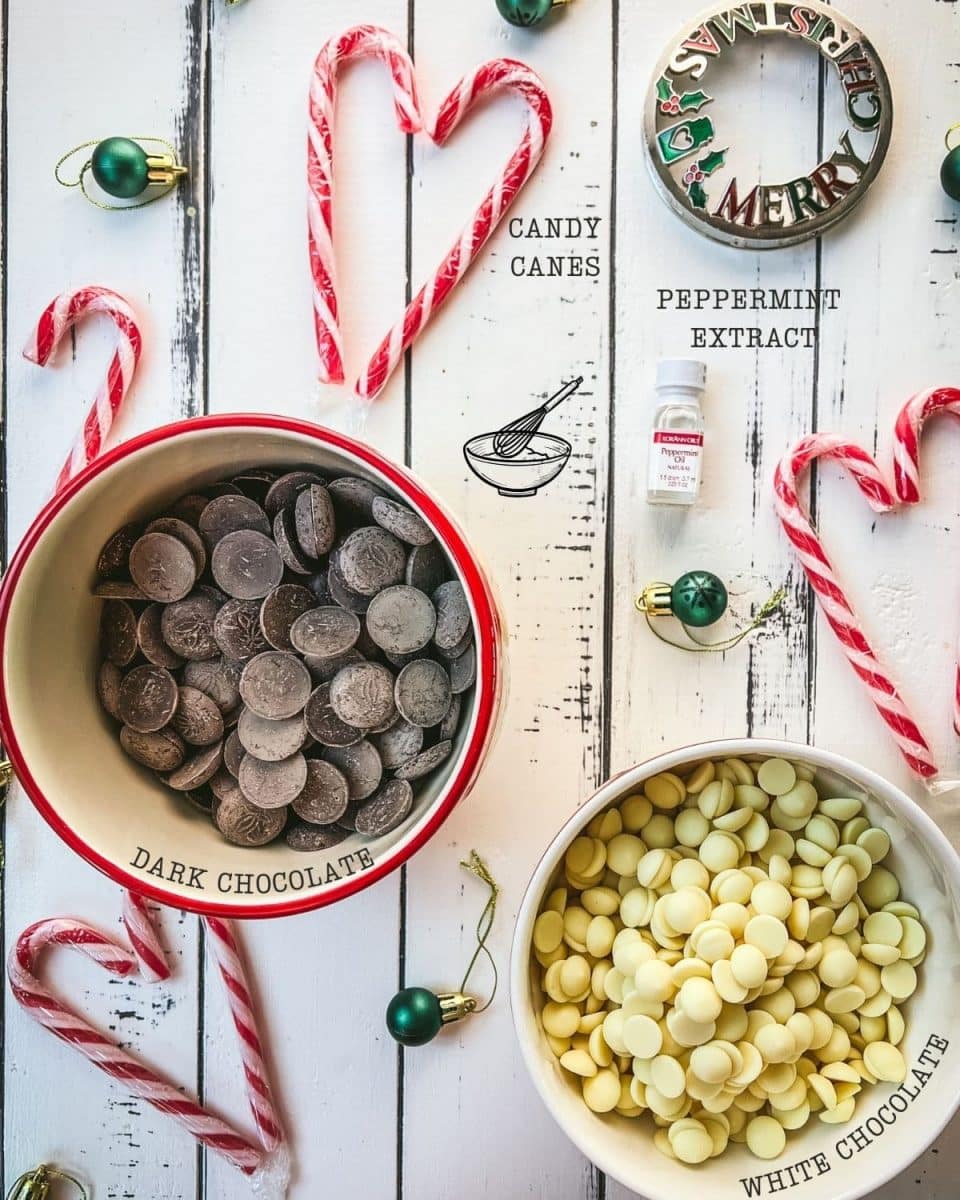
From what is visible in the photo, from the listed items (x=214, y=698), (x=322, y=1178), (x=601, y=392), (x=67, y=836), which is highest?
(x=601, y=392)

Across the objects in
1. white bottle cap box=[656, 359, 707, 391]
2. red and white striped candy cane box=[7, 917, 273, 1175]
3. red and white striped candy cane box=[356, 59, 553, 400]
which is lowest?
red and white striped candy cane box=[7, 917, 273, 1175]

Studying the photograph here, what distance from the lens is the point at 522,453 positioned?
1.08 meters

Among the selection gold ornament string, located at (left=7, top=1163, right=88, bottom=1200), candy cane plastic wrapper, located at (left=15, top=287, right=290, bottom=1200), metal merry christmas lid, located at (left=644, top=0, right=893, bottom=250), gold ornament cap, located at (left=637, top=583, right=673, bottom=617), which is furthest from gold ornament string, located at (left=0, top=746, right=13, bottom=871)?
metal merry christmas lid, located at (left=644, top=0, right=893, bottom=250)

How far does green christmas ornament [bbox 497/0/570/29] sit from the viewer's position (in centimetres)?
101

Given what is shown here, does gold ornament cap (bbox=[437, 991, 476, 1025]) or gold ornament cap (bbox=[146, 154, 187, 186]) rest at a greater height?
gold ornament cap (bbox=[146, 154, 187, 186])

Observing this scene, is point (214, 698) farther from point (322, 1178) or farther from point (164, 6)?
point (164, 6)

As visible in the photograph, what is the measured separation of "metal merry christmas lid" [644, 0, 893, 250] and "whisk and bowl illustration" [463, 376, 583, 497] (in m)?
0.23

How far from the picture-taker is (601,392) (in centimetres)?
107

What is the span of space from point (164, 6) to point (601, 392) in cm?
61

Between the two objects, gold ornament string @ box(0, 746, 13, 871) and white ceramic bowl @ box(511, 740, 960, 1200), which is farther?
gold ornament string @ box(0, 746, 13, 871)

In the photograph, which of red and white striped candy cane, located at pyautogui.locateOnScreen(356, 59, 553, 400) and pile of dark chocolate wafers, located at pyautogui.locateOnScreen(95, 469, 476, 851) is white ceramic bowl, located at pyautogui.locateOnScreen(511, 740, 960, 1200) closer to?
pile of dark chocolate wafers, located at pyautogui.locateOnScreen(95, 469, 476, 851)

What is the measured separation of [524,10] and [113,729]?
0.80 metres

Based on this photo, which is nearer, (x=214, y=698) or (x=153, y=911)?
(x=214, y=698)

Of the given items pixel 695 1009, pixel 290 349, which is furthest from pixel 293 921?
pixel 290 349
